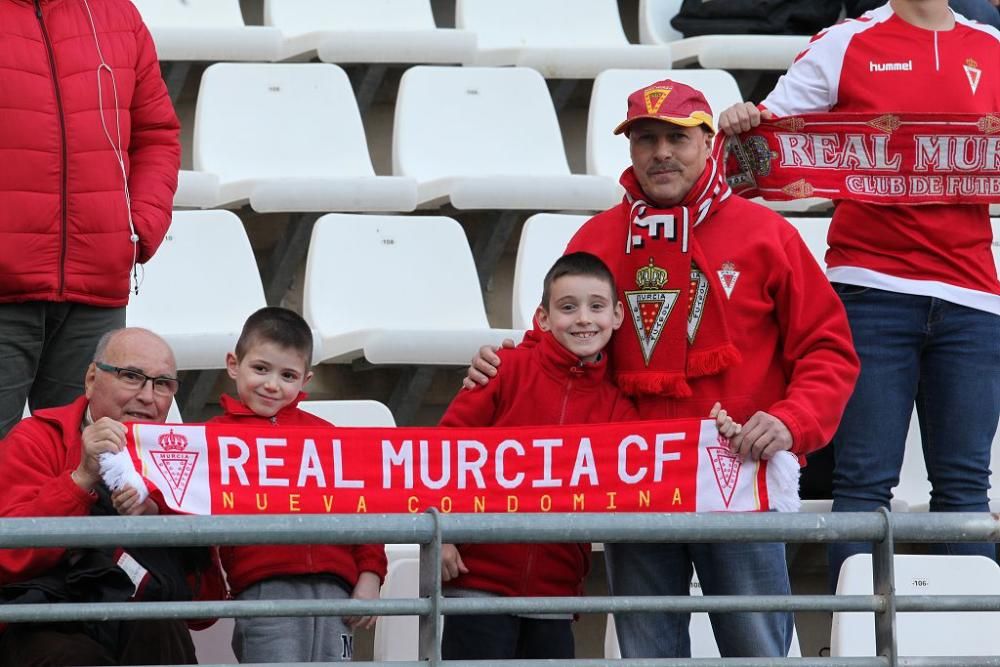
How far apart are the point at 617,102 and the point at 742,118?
1686mm

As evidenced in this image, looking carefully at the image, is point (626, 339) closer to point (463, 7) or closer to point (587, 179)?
point (587, 179)

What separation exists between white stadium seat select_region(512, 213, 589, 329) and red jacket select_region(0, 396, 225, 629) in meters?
1.59

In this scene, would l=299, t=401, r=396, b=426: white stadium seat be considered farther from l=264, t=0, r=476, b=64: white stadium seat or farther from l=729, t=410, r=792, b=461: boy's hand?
l=264, t=0, r=476, b=64: white stadium seat

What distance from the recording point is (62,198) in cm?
379

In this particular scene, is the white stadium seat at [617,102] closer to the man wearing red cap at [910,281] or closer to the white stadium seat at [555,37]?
the white stadium seat at [555,37]

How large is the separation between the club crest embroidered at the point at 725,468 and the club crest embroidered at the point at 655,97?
2.13 ft

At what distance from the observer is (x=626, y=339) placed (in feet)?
11.2

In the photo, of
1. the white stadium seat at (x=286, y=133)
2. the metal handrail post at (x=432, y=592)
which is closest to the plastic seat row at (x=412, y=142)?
the white stadium seat at (x=286, y=133)

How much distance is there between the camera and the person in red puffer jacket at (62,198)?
374 centimetres

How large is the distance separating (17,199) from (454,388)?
1624mm

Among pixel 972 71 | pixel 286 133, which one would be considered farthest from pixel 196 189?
pixel 972 71

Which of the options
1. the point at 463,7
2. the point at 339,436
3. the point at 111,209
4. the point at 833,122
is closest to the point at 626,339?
the point at 339,436

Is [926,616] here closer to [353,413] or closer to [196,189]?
[353,413]

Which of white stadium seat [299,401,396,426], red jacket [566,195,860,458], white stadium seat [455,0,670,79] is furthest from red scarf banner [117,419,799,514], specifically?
white stadium seat [455,0,670,79]
